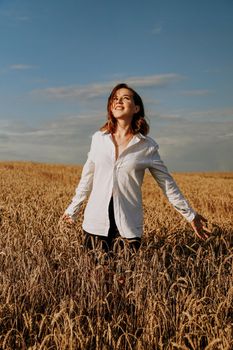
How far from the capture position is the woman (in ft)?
13.5

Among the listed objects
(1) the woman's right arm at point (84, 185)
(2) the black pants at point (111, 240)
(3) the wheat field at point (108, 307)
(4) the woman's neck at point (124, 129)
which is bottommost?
(3) the wheat field at point (108, 307)

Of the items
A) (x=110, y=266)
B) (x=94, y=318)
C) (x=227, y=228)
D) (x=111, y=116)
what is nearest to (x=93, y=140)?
(x=111, y=116)

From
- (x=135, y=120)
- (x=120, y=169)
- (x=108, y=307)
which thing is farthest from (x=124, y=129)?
(x=108, y=307)

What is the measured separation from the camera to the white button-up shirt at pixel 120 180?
13.5 feet

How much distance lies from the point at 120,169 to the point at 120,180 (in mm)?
92

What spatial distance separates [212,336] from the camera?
3262 mm

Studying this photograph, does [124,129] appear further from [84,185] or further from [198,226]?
[198,226]

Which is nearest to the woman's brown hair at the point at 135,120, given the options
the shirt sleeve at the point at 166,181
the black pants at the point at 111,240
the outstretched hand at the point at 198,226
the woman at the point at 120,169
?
the woman at the point at 120,169

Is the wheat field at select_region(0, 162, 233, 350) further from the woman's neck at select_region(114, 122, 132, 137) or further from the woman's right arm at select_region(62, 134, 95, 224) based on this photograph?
the woman's neck at select_region(114, 122, 132, 137)

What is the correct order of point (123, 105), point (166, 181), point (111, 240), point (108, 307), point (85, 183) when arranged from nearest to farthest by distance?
point (108, 307) < point (123, 105) < point (111, 240) < point (166, 181) < point (85, 183)

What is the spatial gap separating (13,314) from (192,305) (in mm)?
1251

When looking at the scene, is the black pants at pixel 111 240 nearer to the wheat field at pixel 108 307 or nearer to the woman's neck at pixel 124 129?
the wheat field at pixel 108 307

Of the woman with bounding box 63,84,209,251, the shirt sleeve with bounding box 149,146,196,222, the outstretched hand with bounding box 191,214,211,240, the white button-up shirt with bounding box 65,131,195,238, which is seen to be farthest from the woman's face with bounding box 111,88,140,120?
the outstretched hand with bounding box 191,214,211,240

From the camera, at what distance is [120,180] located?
4.15 metres
